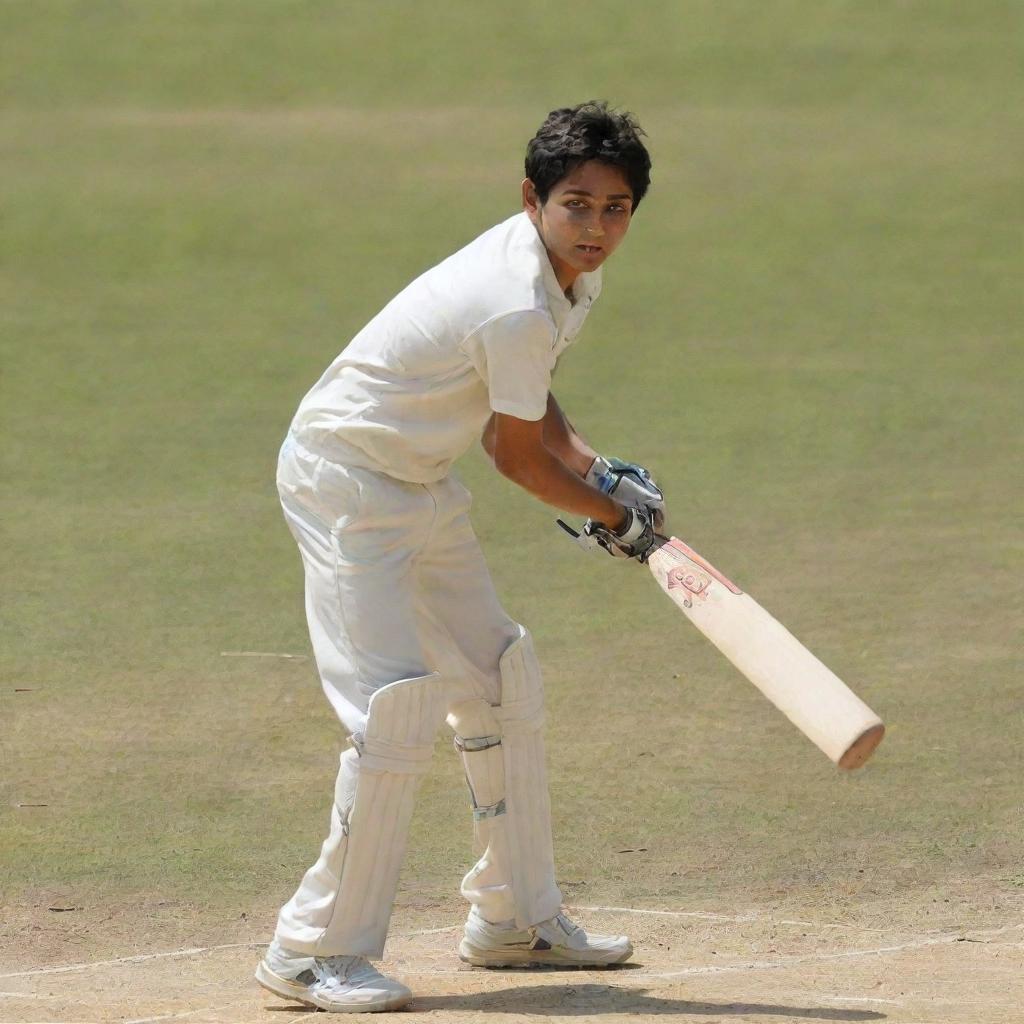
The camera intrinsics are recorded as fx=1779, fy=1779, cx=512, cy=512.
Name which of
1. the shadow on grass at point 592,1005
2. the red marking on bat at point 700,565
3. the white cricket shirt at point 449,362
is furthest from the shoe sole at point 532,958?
the white cricket shirt at point 449,362

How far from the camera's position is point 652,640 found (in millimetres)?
5633

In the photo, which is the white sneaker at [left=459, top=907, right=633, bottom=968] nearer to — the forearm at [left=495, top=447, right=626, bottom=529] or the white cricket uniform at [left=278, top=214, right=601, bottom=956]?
the white cricket uniform at [left=278, top=214, right=601, bottom=956]

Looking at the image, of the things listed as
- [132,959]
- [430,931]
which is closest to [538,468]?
[430,931]

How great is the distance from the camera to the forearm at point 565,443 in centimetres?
352

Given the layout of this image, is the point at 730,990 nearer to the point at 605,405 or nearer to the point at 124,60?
the point at 605,405

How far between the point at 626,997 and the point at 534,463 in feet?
3.29

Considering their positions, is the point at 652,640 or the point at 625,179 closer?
the point at 625,179

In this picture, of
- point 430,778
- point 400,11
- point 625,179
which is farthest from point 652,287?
point 625,179

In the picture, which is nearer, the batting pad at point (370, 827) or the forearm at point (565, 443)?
the batting pad at point (370, 827)

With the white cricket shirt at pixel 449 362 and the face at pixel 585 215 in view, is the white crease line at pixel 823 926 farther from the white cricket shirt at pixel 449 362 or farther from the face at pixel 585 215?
the face at pixel 585 215

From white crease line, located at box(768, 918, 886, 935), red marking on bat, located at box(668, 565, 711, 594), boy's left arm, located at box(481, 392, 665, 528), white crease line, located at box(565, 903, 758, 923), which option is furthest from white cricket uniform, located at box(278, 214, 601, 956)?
white crease line, located at box(768, 918, 886, 935)

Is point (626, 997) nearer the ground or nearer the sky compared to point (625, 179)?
nearer the ground

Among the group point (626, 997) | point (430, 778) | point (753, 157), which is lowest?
point (626, 997)

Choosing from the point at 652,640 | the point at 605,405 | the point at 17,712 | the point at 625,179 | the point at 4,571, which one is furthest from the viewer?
the point at 605,405
